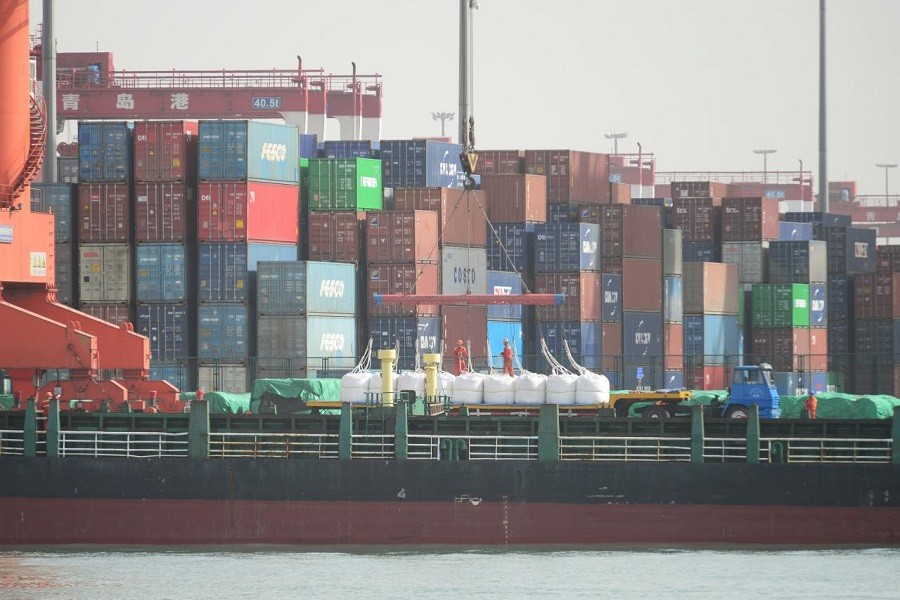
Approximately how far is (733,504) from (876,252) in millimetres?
56574

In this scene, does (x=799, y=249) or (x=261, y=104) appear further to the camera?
(x=261, y=104)

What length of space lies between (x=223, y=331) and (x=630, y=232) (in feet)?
72.6

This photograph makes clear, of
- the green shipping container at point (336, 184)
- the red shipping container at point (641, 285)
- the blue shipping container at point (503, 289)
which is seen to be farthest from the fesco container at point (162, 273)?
the red shipping container at point (641, 285)

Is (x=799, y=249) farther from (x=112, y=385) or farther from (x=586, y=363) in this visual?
(x=112, y=385)

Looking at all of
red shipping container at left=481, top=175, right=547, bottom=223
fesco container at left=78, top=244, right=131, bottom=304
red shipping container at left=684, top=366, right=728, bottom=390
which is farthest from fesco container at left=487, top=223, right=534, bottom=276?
fesco container at left=78, top=244, right=131, bottom=304

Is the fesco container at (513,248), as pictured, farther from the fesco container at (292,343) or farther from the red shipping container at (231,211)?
the red shipping container at (231,211)

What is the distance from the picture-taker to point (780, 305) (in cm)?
7844

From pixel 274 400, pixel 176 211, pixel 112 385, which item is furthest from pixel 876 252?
pixel 112 385

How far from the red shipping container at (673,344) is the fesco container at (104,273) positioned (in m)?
25.0

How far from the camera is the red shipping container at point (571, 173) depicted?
75438mm

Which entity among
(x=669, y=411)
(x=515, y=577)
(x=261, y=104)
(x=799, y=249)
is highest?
(x=261, y=104)

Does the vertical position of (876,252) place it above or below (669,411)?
above

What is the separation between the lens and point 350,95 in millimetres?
104000

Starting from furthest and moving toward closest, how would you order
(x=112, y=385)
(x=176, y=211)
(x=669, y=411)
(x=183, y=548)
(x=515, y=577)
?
(x=176, y=211)
(x=669, y=411)
(x=112, y=385)
(x=183, y=548)
(x=515, y=577)
